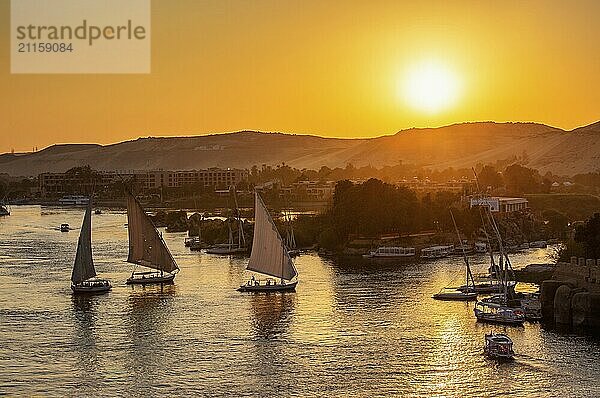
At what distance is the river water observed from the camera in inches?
856

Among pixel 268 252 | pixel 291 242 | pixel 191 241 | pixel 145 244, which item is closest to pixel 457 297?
pixel 268 252

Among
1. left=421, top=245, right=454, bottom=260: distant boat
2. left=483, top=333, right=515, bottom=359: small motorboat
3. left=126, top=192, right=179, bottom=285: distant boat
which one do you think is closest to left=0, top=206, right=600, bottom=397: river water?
left=483, top=333, right=515, bottom=359: small motorboat

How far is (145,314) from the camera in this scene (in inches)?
1211

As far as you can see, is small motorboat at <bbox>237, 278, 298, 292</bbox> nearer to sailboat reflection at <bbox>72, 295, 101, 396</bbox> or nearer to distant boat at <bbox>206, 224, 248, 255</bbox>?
sailboat reflection at <bbox>72, 295, 101, 396</bbox>

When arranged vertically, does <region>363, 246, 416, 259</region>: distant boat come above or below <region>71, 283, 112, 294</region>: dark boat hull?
above

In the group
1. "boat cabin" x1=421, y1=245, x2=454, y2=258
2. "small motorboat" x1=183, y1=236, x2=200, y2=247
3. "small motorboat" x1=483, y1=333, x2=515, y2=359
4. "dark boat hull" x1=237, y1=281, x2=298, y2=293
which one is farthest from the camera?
"small motorboat" x1=183, y1=236, x2=200, y2=247

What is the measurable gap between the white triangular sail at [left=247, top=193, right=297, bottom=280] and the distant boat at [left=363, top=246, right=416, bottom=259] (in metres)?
11.9

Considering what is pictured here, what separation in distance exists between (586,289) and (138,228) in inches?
686

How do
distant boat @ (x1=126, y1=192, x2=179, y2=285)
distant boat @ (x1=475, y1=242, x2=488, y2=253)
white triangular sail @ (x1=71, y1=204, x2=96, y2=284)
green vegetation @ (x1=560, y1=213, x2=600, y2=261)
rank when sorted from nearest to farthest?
green vegetation @ (x1=560, y1=213, x2=600, y2=261), white triangular sail @ (x1=71, y1=204, x2=96, y2=284), distant boat @ (x1=126, y1=192, x2=179, y2=285), distant boat @ (x1=475, y1=242, x2=488, y2=253)

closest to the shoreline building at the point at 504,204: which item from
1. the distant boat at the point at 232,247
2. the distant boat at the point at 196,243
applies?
the distant boat at the point at 232,247

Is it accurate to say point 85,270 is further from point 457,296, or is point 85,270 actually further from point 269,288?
point 457,296

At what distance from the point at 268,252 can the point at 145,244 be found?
5.55 m

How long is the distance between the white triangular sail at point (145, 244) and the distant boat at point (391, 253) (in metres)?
11.5

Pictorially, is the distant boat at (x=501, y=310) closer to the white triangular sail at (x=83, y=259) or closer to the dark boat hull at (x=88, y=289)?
the dark boat hull at (x=88, y=289)
